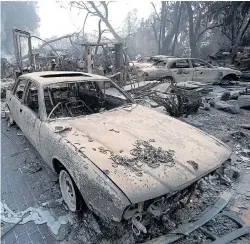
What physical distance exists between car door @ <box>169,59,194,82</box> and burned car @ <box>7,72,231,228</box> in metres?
5.67

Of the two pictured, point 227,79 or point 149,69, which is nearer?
point 149,69

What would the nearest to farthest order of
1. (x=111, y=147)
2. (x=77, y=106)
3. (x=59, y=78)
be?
1. (x=111, y=147)
2. (x=59, y=78)
3. (x=77, y=106)

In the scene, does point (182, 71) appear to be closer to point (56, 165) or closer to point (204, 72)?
point (204, 72)

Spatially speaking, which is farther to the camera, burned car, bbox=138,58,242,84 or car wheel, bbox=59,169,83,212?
burned car, bbox=138,58,242,84

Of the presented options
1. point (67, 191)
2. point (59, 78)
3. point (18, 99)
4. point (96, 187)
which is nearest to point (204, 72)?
point (59, 78)

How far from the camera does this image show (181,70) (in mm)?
9523

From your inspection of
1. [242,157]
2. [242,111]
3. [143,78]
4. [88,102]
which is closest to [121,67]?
[143,78]

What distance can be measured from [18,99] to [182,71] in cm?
654

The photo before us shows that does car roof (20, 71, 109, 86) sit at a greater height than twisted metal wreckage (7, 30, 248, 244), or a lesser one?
greater

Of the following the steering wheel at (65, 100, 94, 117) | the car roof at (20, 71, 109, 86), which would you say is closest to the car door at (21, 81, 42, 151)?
the car roof at (20, 71, 109, 86)

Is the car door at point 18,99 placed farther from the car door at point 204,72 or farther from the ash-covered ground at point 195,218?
the car door at point 204,72

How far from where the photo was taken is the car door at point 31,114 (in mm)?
3542

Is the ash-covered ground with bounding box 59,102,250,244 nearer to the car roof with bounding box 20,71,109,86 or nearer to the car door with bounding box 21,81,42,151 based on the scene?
the car door with bounding box 21,81,42,151

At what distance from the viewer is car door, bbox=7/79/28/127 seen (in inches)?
172
